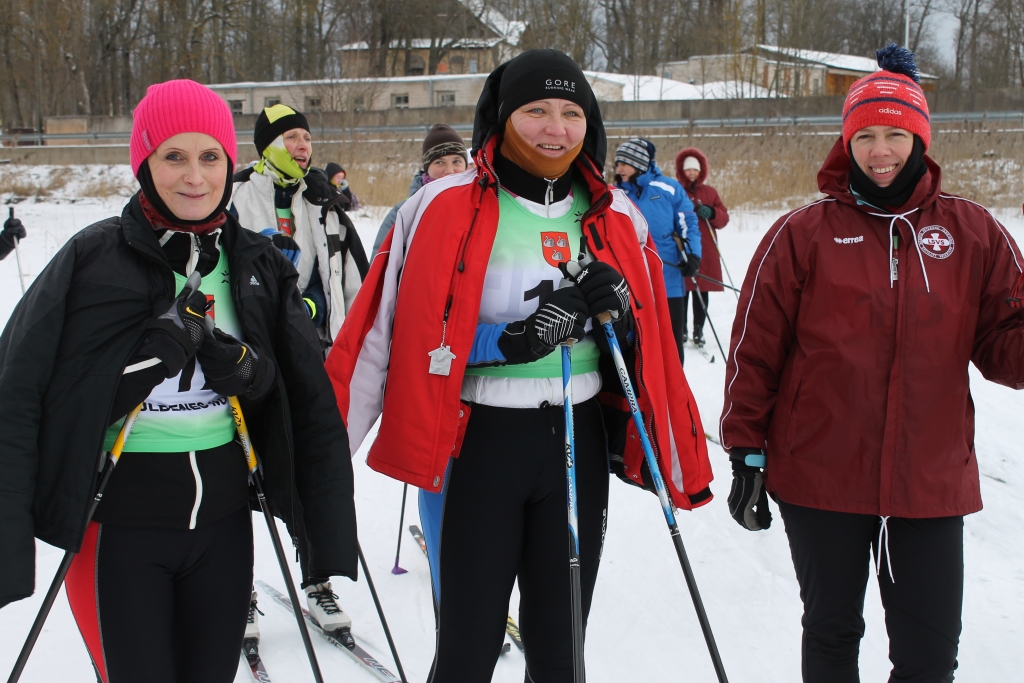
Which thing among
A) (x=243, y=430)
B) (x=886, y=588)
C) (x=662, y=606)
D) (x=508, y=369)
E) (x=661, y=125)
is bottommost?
(x=662, y=606)

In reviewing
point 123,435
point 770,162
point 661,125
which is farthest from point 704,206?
point 661,125

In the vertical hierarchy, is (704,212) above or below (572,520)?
A: above

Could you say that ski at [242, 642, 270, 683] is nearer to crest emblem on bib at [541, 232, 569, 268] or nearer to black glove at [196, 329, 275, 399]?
black glove at [196, 329, 275, 399]

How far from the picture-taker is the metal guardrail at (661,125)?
1728 cm

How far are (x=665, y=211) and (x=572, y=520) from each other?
5092mm

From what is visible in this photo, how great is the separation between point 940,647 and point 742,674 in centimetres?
100

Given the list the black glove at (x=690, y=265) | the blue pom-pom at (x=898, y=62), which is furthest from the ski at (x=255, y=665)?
the black glove at (x=690, y=265)

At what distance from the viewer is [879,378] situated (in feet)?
7.32

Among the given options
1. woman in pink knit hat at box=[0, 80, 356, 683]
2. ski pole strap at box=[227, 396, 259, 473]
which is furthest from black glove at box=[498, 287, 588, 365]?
ski pole strap at box=[227, 396, 259, 473]

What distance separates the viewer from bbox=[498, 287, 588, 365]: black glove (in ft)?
6.40

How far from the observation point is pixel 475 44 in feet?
136

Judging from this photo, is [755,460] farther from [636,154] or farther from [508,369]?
[636,154]

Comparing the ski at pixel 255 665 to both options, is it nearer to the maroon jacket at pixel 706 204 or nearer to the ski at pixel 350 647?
the ski at pixel 350 647

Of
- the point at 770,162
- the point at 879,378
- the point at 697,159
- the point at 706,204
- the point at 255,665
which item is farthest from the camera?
the point at 770,162
